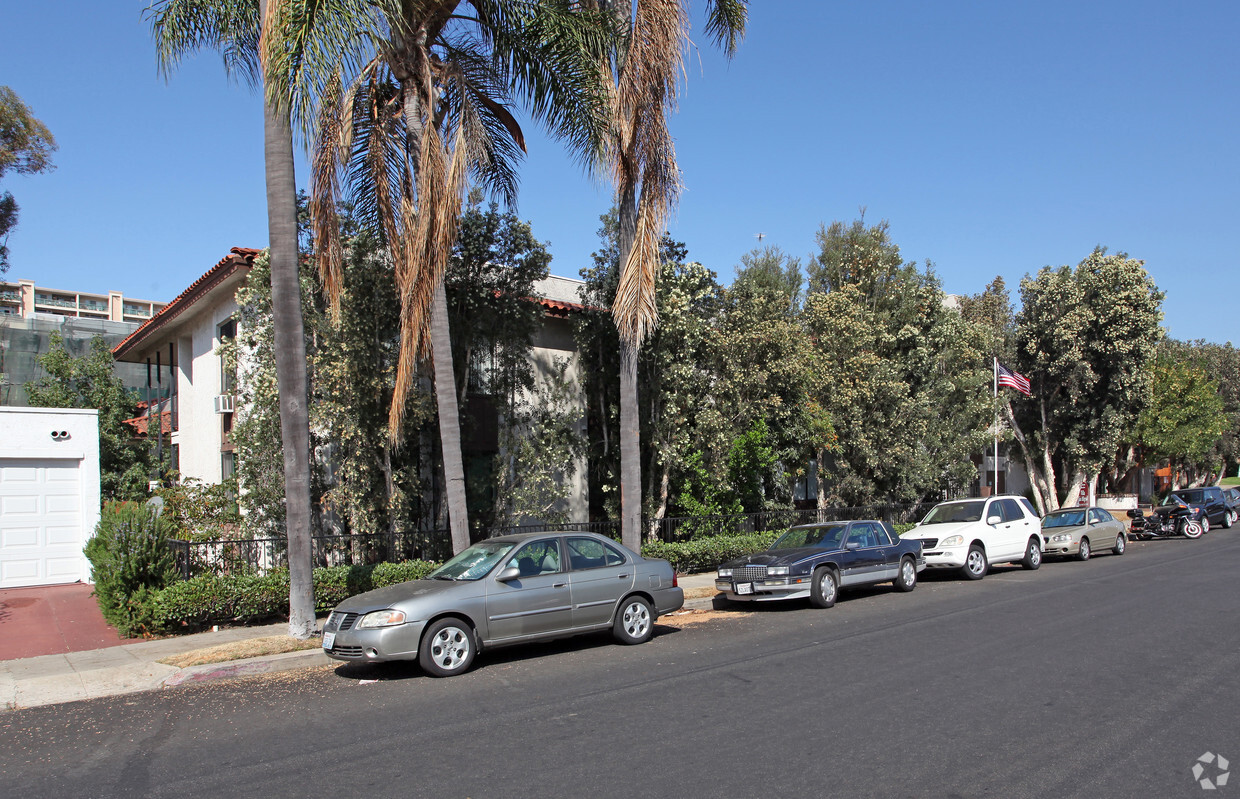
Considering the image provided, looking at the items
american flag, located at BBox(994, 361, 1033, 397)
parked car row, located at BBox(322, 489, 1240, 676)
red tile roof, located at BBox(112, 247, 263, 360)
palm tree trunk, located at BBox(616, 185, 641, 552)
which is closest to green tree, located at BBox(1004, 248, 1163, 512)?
american flag, located at BBox(994, 361, 1033, 397)

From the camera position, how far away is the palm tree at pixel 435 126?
11.6 meters

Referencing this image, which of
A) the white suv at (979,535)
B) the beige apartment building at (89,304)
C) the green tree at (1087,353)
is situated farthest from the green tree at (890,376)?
the beige apartment building at (89,304)

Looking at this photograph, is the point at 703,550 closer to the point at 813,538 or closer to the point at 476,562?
the point at 813,538

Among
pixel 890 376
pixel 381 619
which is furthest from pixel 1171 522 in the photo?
pixel 381 619

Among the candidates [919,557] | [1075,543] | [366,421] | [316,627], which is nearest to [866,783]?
[316,627]

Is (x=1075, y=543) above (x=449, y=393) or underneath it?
underneath

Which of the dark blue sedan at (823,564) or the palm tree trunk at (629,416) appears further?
the palm tree trunk at (629,416)

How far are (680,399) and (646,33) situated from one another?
6755mm

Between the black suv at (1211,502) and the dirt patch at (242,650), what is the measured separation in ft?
107

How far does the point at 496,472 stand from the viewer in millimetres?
15406

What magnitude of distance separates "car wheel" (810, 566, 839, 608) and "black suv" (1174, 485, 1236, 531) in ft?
82.1

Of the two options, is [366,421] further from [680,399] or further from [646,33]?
[646,33]

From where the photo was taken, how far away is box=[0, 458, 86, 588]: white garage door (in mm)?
15180

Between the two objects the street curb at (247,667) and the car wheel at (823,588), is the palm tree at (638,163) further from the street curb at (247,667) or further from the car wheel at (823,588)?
the street curb at (247,667)
